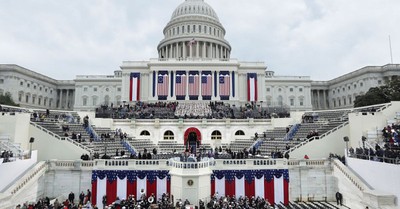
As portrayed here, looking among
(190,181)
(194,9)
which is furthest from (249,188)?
(194,9)

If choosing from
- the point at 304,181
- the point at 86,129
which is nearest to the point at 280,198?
the point at 304,181

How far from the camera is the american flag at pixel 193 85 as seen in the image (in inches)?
2667

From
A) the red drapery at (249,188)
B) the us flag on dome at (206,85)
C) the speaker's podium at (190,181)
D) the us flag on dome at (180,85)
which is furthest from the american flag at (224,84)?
the speaker's podium at (190,181)

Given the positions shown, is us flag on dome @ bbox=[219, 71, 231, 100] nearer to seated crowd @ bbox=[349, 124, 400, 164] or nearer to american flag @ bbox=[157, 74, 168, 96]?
american flag @ bbox=[157, 74, 168, 96]

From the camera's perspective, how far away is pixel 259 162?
25.7 metres

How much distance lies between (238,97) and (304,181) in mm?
44097

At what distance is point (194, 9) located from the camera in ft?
322

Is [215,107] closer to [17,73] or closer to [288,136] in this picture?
[288,136]

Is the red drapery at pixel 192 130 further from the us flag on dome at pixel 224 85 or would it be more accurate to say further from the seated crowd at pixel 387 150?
the us flag on dome at pixel 224 85

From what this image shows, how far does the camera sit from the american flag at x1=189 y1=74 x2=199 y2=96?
2667 inches

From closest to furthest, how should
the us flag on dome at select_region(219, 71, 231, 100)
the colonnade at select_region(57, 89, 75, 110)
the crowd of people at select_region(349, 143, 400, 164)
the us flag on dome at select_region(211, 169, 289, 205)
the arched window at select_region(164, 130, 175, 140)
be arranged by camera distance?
1. the crowd of people at select_region(349, 143, 400, 164)
2. the us flag on dome at select_region(211, 169, 289, 205)
3. the arched window at select_region(164, 130, 175, 140)
4. the us flag on dome at select_region(219, 71, 231, 100)
5. the colonnade at select_region(57, 89, 75, 110)

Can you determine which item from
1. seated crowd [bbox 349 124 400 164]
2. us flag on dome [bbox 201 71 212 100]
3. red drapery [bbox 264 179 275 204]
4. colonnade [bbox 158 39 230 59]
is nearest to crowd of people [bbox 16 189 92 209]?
red drapery [bbox 264 179 275 204]

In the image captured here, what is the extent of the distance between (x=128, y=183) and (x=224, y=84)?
155ft

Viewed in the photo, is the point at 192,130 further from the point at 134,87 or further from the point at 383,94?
the point at 383,94
